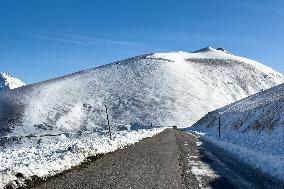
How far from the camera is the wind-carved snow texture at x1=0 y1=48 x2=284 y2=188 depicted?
119125 millimetres

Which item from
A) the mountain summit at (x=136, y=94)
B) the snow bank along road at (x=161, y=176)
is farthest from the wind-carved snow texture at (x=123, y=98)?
the snow bank along road at (x=161, y=176)

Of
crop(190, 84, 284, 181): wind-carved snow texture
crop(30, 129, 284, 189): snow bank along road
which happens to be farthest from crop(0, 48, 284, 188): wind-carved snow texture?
crop(30, 129, 284, 189): snow bank along road

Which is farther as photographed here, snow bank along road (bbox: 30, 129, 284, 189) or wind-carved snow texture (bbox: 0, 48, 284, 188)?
wind-carved snow texture (bbox: 0, 48, 284, 188)

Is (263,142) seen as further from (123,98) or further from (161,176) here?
(123,98)

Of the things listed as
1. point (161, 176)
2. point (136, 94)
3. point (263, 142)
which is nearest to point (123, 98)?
point (136, 94)

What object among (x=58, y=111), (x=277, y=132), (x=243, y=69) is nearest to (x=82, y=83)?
(x=58, y=111)

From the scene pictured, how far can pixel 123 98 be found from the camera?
472 feet

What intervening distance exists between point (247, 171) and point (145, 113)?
373 ft

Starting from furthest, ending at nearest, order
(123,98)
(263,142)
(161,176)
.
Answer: (123,98)
(263,142)
(161,176)

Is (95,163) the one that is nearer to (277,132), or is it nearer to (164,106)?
(277,132)

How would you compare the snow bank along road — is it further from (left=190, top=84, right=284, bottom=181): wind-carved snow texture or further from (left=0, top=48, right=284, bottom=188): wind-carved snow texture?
(left=0, top=48, right=284, bottom=188): wind-carved snow texture

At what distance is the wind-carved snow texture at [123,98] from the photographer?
119m

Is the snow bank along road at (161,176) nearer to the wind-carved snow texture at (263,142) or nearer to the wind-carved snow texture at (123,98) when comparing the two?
the wind-carved snow texture at (263,142)

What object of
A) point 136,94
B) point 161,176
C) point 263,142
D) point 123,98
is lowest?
point 161,176
